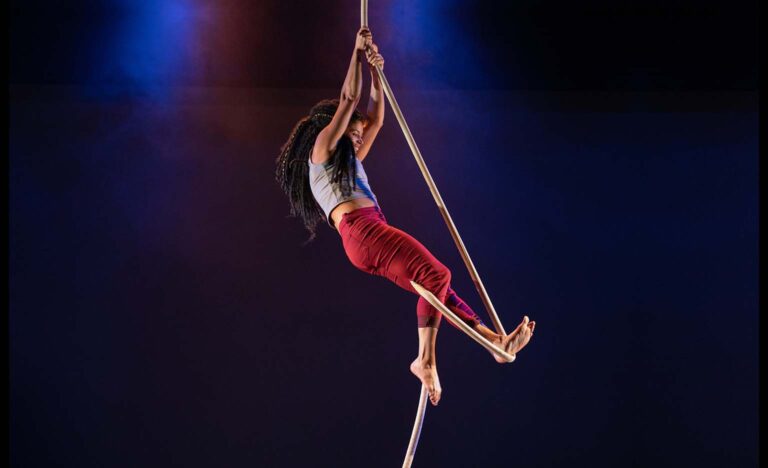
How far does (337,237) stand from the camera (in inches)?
163

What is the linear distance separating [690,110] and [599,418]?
5.70 feet

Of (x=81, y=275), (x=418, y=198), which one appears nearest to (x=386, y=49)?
(x=418, y=198)

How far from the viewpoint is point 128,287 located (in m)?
4.11

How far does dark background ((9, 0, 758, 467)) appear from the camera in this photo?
4066 millimetres

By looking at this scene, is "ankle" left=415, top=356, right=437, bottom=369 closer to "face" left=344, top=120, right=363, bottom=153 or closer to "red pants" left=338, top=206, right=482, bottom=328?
"red pants" left=338, top=206, right=482, bottom=328

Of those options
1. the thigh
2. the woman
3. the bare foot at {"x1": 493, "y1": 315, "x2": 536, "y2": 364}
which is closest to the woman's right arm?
the woman

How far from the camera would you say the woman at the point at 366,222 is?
110 inches

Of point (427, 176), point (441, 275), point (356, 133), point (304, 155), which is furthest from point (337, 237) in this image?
point (441, 275)

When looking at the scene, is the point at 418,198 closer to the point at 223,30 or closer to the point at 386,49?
the point at 386,49

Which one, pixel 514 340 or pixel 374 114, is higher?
pixel 374 114

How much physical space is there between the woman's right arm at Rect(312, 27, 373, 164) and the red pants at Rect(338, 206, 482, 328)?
0.26 metres

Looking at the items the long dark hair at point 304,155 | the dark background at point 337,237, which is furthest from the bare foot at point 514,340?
the dark background at point 337,237

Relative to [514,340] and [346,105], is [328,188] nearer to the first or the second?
[346,105]

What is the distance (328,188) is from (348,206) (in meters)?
0.11
